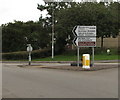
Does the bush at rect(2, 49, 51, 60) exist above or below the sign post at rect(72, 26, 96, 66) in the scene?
below

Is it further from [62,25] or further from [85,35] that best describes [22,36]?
[85,35]

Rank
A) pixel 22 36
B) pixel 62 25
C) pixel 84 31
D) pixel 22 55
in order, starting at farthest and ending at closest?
pixel 22 36
pixel 22 55
pixel 62 25
pixel 84 31

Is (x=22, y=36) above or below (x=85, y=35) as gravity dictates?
above

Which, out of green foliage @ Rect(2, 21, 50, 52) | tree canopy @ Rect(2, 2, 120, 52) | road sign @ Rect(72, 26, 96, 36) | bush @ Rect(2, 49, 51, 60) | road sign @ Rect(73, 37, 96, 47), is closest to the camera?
road sign @ Rect(72, 26, 96, 36)

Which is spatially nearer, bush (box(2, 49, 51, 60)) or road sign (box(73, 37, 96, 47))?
road sign (box(73, 37, 96, 47))

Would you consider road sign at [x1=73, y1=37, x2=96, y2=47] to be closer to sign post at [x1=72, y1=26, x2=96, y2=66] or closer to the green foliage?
sign post at [x1=72, y1=26, x2=96, y2=66]

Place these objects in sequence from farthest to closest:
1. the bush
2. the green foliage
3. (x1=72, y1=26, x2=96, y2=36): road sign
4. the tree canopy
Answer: the green foliage < the bush < the tree canopy < (x1=72, y1=26, x2=96, y2=36): road sign

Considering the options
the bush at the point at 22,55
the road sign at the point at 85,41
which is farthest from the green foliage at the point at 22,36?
the road sign at the point at 85,41

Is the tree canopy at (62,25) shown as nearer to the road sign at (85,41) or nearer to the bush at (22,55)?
the bush at (22,55)

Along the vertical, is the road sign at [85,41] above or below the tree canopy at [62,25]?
below

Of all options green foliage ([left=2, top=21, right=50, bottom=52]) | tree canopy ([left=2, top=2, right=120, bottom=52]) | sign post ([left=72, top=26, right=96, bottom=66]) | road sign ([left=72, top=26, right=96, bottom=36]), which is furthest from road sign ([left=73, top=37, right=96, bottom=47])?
green foliage ([left=2, top=21, right=50, bottom=52])

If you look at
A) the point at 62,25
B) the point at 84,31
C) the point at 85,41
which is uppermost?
the point at 62,25

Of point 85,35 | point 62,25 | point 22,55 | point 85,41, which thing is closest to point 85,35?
point 85,35

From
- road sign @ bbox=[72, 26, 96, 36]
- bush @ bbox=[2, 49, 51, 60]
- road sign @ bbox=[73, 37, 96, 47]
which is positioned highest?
road sign @ bbox=[72, 26, 96, 36]
